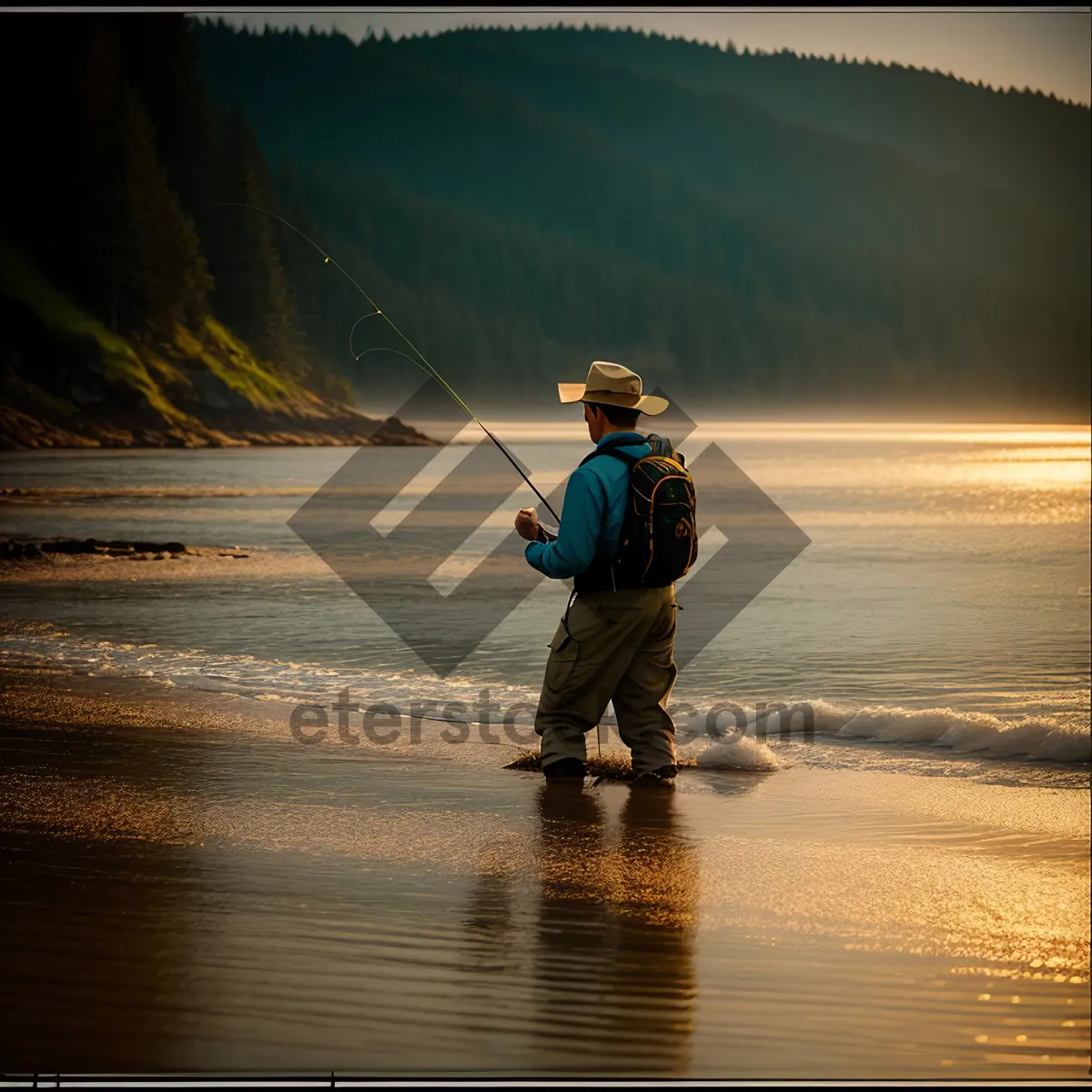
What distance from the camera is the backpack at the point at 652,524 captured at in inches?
212

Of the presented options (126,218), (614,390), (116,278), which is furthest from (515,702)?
(126,218)

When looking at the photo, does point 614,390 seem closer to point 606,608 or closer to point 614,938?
point 606,608

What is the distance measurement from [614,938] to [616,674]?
1.88 m

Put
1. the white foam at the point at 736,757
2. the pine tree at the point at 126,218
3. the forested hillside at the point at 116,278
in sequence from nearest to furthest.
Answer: the white foam at the point at 736,757
the forested hillside at the point at 116,278
the pine tree at the point at 126,218

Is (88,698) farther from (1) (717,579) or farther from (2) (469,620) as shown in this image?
(1) (717,579)

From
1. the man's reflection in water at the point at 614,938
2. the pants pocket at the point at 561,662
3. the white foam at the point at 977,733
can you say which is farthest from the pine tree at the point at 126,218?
the man's reflection in water at the point at 614,938

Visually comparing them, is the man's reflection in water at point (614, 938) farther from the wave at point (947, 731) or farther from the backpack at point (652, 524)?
the wave at point (947, 731)

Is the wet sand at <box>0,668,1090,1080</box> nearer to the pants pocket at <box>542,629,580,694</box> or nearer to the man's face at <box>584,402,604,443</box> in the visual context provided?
the pants pocket at <box>542,629,580,694</box>

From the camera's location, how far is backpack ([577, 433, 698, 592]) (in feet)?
17.7

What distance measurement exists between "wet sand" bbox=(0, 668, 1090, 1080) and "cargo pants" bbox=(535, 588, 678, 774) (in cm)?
24

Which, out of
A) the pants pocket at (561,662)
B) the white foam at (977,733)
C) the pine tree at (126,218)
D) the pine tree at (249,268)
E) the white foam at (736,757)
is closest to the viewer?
the pants pocket at (561,662)

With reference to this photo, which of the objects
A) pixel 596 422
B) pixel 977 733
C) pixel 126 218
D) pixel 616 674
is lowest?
pixel 616 674

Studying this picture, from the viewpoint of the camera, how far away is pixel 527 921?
403cm

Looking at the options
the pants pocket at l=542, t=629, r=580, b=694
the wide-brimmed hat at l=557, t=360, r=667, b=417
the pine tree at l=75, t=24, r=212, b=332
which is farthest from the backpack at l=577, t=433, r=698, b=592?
the pine tree at l=75, t=24, r=212, b=332
